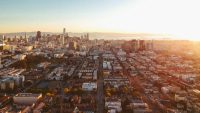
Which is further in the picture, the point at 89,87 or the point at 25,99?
the point at 89,87

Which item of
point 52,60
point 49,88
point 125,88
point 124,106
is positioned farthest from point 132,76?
point 52,60

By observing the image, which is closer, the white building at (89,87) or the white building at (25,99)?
the white building at (25,99)

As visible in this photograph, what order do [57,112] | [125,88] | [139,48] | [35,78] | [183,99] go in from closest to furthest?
[57,112]
[183,99]
[125,88]
[35,78]
[139,48]

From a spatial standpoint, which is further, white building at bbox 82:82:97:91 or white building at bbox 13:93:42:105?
white building at bbox 82:82:97:91

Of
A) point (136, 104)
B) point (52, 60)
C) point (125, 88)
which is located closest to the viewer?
point (136, 104)

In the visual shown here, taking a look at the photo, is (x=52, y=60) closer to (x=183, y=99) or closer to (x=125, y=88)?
(x=125, y=88)

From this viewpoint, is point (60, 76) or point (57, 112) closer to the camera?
point (57, 112)

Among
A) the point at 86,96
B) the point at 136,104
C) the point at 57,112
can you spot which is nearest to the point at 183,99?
the point at 136,104

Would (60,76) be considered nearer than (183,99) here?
No

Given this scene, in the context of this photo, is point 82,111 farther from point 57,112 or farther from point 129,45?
point 129,45
